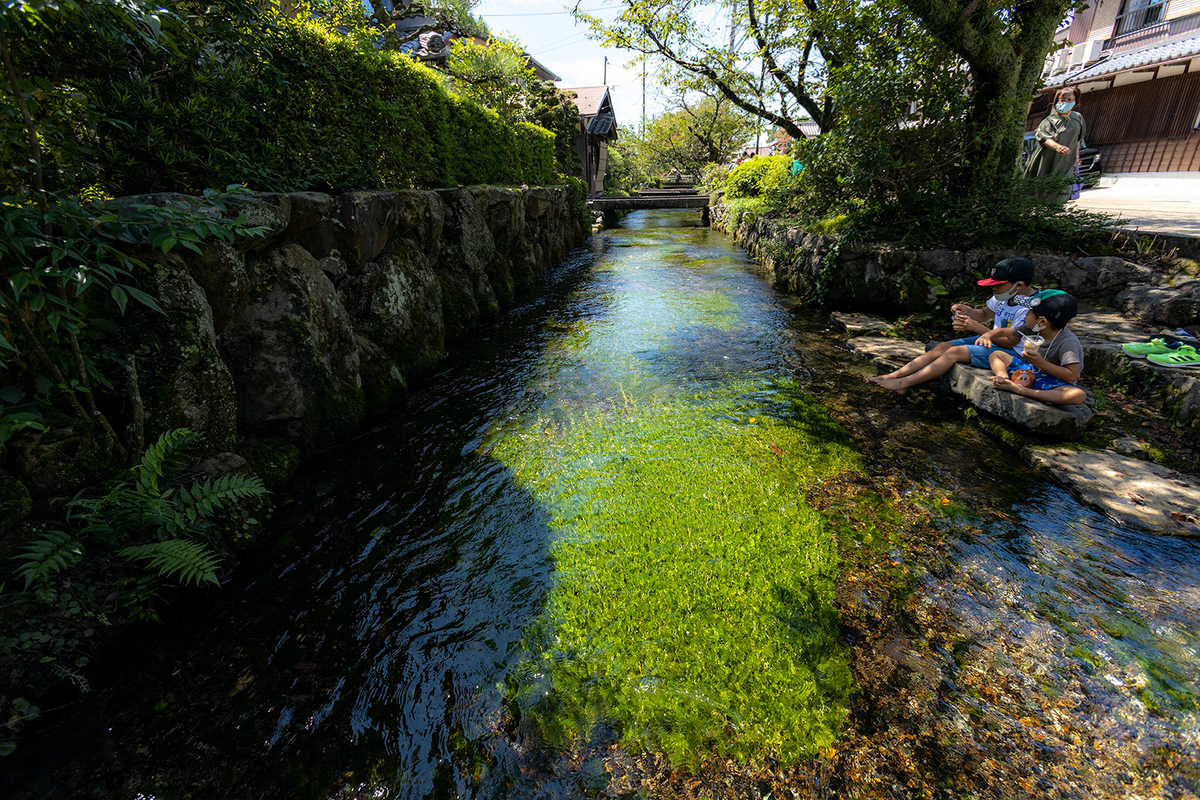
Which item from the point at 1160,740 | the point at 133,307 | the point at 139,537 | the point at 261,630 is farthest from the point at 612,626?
the point at 133,307

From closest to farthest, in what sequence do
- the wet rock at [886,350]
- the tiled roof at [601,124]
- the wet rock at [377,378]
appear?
1. the wet rock at [377,378]
2. the wet rock at [886,350]
3. the tiled roof at [601,124]

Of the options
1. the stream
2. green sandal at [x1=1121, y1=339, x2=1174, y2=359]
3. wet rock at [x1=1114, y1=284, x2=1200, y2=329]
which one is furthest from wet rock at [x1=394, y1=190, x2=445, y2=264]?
wet rock at [x1=1114, y1=284, x2=1200, y2=329]

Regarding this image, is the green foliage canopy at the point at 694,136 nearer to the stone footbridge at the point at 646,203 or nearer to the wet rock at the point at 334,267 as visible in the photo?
the stone footbridge at the point at 646,203

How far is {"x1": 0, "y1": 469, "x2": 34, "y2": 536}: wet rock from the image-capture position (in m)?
2.37

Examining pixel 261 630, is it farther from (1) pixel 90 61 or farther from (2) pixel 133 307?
(1) pixel 90 61

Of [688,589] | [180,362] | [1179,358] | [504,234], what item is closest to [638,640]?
[688,589]

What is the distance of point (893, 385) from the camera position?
5.77m

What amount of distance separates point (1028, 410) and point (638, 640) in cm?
440

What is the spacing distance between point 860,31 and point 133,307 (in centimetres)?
1149

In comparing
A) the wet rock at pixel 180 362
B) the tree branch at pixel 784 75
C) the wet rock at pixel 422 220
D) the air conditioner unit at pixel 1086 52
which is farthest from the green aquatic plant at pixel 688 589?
the air conditioner unit at pixel 1086 52

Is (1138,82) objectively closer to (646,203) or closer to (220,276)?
(646,203)

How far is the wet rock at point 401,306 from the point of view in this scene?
5.54 meters

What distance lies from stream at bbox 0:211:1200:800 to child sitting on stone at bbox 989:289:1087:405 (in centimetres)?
63

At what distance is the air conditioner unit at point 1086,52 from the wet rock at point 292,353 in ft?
92.4
